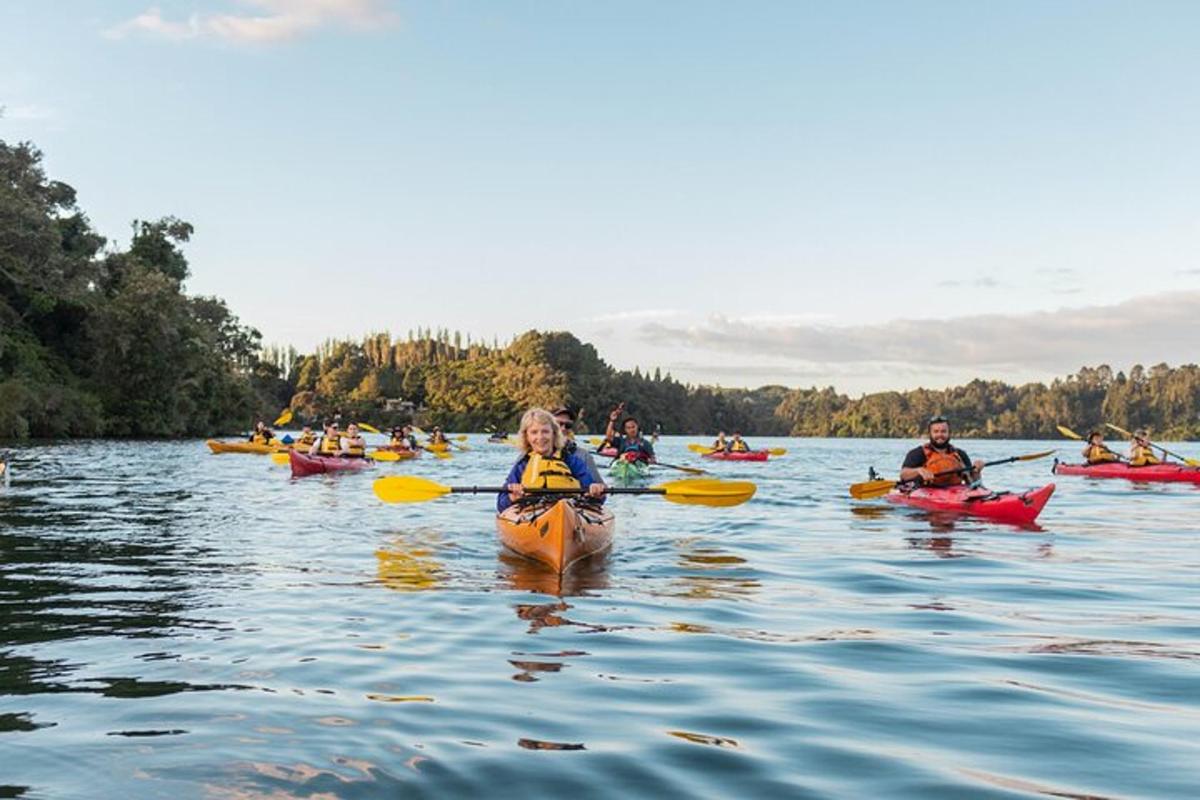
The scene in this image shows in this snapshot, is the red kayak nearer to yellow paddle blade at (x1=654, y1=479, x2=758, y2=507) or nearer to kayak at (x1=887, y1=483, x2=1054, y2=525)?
yellow paddle blade at (x1=654, y1=479, x2=758, y2=507)

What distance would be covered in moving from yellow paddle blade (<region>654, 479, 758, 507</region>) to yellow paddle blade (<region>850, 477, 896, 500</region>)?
5.17 metres

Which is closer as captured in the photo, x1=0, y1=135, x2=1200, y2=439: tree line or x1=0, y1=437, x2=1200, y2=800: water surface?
x1=0, y1=437, x2=1200, y2=800: water surface

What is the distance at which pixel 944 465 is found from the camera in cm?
1492

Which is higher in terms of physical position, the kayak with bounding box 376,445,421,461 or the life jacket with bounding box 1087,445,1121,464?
the life jacket with bounding box 1087,445,1121,464

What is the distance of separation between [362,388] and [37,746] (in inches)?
6063

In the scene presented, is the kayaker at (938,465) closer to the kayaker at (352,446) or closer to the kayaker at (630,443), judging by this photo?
the kayaker at (630,443)

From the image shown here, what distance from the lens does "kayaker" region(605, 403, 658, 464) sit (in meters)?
21.0

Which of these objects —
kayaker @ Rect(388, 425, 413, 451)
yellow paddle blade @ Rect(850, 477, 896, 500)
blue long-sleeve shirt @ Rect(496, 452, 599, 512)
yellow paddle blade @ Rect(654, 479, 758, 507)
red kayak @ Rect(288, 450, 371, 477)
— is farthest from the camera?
kayaker @ Rect(388, 425, 413, 451)

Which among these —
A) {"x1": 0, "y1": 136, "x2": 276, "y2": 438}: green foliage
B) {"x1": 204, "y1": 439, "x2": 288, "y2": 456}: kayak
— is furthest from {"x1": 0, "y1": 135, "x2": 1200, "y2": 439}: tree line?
{"x1": 204, "y1": 439, "x2": 288, "y2": 456}: kayak

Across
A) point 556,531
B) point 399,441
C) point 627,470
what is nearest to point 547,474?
point 556,531

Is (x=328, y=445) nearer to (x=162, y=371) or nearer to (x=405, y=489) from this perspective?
(x=405, y=489)

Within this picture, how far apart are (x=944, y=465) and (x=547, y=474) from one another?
24.6 feet

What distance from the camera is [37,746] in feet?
12.5

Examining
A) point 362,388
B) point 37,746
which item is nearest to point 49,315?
point 37,746
